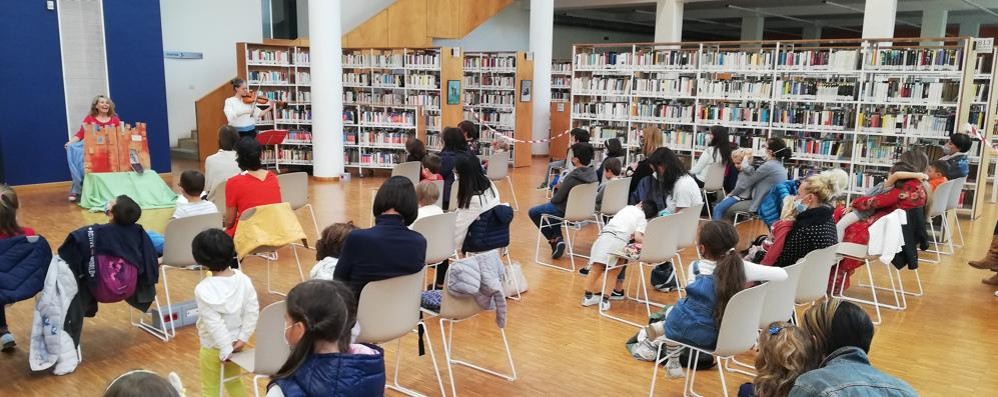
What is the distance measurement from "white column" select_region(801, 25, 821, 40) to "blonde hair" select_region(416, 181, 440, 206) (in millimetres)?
24672

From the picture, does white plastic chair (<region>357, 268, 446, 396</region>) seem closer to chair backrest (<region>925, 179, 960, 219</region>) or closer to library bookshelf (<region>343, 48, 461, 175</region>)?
chair backrest (<region>925, 179, 960, 219</region>)

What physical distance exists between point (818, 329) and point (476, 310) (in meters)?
2.01

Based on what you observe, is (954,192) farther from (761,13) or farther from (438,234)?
(761,13)

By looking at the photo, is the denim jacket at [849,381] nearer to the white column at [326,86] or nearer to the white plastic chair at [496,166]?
the white plastic chair at [496,166]

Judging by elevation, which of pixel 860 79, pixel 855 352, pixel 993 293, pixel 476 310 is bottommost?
pixel 993 293

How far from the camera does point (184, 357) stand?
461 cm

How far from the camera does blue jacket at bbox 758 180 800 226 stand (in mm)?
6910

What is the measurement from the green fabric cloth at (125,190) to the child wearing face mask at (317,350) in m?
7.68

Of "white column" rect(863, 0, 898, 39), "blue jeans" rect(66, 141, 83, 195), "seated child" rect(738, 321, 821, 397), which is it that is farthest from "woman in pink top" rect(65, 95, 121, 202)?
"white column" rect(863, 0, 898, 39)

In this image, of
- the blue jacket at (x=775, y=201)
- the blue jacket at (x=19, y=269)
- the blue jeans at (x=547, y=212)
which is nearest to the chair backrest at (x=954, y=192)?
the blue jacket at (x=775, y=201)

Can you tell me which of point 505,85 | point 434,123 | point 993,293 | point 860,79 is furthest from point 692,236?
point 505,85

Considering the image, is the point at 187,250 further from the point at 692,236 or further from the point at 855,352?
the point at 855,352

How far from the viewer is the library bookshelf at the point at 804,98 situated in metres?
8.87

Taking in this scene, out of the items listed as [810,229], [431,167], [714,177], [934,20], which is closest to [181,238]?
[431,167]
